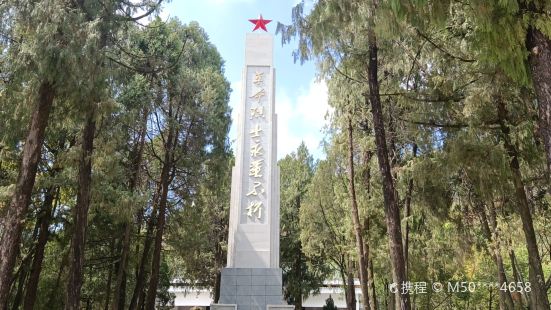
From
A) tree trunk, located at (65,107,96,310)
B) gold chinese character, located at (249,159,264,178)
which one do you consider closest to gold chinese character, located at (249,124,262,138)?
gold chinese character, located at (249,159,264,178)

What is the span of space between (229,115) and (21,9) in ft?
23.4

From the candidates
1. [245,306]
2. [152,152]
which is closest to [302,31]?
[245,306]

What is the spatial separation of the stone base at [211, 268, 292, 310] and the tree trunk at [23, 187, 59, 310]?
393cm

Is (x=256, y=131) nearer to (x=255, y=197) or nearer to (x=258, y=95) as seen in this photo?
(x=258, y=95)

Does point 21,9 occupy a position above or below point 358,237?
above

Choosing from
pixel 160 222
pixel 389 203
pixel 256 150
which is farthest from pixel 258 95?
pixel 389 203

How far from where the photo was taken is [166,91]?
11.5 metres

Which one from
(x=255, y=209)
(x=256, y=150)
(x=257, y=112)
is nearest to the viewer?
(x=255, y=209)

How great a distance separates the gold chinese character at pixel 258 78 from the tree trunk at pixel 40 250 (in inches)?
218

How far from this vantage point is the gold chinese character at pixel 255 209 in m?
10.9

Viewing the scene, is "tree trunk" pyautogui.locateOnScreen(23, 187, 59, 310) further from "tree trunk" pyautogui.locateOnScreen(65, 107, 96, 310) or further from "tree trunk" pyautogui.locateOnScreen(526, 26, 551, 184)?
"tree trunk" pyautogui.locateOnScreen(526, 26, 551, 184)

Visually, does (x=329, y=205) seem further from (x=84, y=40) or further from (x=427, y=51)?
(x=84, y=40)

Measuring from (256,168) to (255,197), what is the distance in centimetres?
73

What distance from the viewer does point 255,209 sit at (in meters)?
10.9
